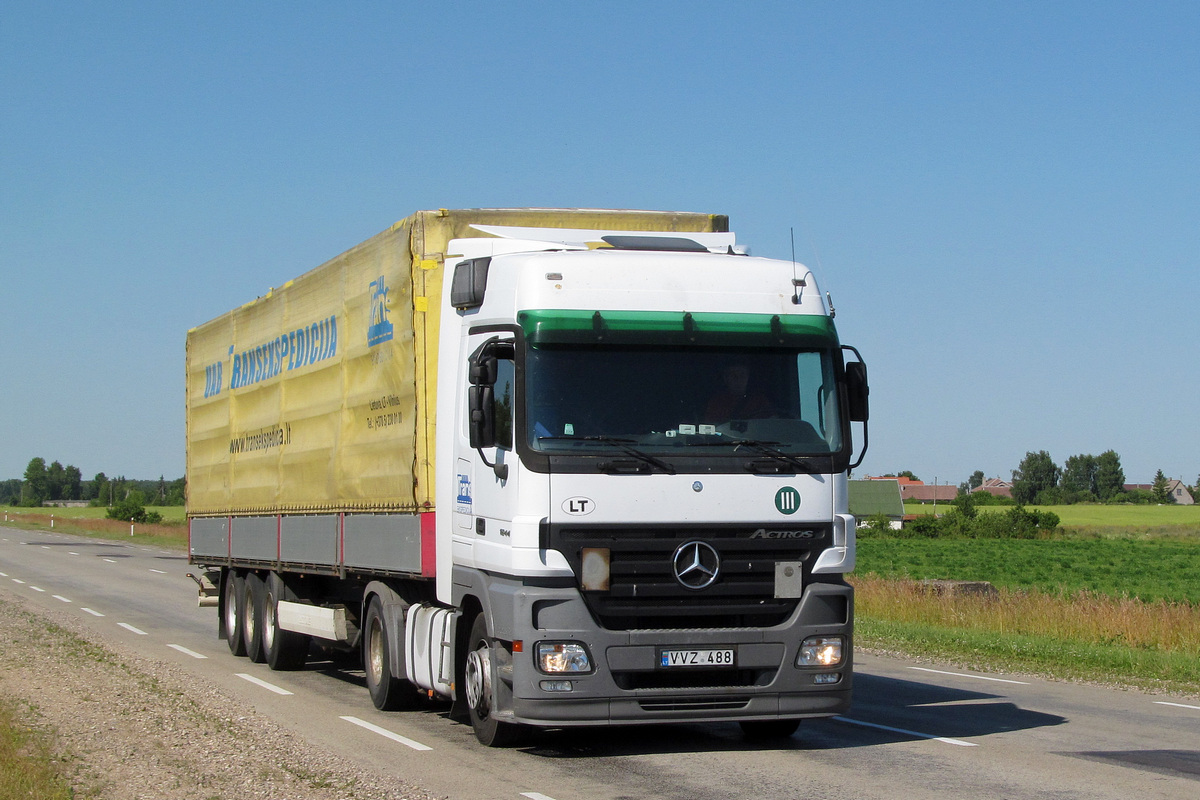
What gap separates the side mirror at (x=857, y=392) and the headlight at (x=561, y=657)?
2533 millimetres

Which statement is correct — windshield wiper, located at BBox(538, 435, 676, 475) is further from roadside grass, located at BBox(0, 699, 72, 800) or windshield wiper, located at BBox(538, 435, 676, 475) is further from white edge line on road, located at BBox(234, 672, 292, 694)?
white edge line on road, located at BBox(234, 672, 292, 694)

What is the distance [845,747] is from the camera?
9922mm

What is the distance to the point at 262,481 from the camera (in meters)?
16.1

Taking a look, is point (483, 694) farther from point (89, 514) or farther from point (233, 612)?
point (89, 514)

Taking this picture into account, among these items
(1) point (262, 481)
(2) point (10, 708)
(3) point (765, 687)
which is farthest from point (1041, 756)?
(1) point (262, 481)

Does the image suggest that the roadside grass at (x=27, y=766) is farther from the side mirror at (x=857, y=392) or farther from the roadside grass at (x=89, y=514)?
the roadside grass at (x=89, y=514)

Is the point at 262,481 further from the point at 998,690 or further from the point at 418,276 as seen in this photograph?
the point at 998,690

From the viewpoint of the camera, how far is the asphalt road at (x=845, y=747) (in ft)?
27.0

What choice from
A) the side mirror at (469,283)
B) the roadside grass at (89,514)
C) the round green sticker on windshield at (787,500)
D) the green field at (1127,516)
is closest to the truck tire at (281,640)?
the side mirror at (469,283)

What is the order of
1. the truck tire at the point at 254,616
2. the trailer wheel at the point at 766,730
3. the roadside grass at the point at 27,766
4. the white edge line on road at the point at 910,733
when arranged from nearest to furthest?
the roadside grass at the point at 27,766
the white edge line on road at the point at 910,733
the trailer wheel at the point at 766,730
the truck tire at the point at 254,616

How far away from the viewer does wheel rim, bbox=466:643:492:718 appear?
31.2 ft

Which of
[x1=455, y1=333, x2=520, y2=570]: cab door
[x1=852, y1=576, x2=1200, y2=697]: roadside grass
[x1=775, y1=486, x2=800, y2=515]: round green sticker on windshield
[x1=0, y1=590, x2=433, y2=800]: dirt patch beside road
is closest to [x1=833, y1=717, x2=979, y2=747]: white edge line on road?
[x1=775, y1=486, x2=800, y2=515]: round green sticker on windshield

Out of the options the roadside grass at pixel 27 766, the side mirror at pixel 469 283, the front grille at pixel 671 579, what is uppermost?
the side mirror at pixel 469 283

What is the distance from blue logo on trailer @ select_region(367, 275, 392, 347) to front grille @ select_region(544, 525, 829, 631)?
364 centimetres
